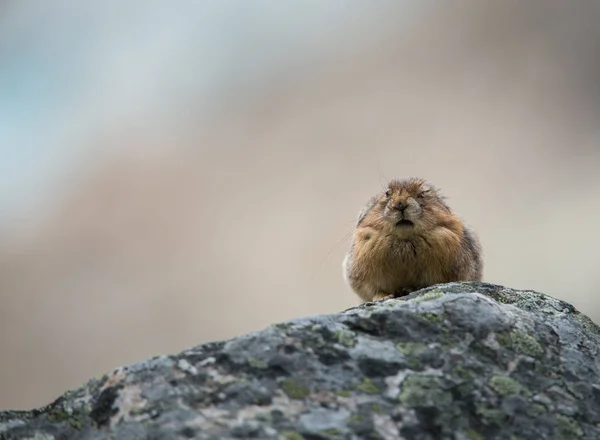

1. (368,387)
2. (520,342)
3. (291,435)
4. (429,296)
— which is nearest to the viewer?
(291,435)

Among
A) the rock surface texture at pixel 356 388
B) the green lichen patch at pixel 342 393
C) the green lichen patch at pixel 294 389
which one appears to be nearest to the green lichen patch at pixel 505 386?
the rock surface texture at pixel 356 388

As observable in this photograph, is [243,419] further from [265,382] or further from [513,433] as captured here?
[513,433]

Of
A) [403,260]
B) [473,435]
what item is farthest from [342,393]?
[403,260]

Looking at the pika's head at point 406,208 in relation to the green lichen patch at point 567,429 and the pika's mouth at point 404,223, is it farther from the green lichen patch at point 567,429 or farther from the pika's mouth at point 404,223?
the green lichen patch at point 567,429

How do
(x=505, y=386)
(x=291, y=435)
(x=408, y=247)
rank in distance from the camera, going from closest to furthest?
1. (x=291, y=435)
2. (x=505, y=386)
3. (x=408, y=247)

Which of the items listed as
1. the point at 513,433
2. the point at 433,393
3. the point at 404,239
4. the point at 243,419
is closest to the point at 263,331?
the point at 243,419

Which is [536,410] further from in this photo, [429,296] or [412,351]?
[429,296]
